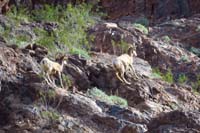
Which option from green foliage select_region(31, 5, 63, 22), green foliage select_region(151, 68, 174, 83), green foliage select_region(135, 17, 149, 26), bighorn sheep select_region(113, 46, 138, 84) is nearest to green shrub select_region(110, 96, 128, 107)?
bighorn sheep select_region(113, 46, 138, 84)

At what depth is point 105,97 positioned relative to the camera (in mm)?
11242

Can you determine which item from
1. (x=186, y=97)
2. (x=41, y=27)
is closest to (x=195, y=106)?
(x=186, y=97)

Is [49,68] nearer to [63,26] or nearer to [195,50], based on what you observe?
[63,26]

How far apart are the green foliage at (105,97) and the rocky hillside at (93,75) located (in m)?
0.02

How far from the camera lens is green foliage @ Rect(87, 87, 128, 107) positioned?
36.5ft

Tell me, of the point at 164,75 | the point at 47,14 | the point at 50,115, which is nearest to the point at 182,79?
the point at 164,75

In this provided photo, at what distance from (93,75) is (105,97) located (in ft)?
3.47

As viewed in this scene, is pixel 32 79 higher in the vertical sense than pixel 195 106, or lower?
higher

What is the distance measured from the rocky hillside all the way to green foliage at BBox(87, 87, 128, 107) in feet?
0.06

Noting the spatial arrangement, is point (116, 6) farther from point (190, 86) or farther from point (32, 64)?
point (32, 64)

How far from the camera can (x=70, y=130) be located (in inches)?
384

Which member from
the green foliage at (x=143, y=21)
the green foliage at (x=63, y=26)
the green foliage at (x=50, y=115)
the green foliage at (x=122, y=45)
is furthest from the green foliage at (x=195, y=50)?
the green foliage at (x=50, y=115)

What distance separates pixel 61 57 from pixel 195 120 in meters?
3.87

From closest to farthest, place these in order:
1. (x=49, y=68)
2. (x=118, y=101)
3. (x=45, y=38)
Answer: (x=118, y=101)
(x=49, y=68)
(x=45, y=38)
